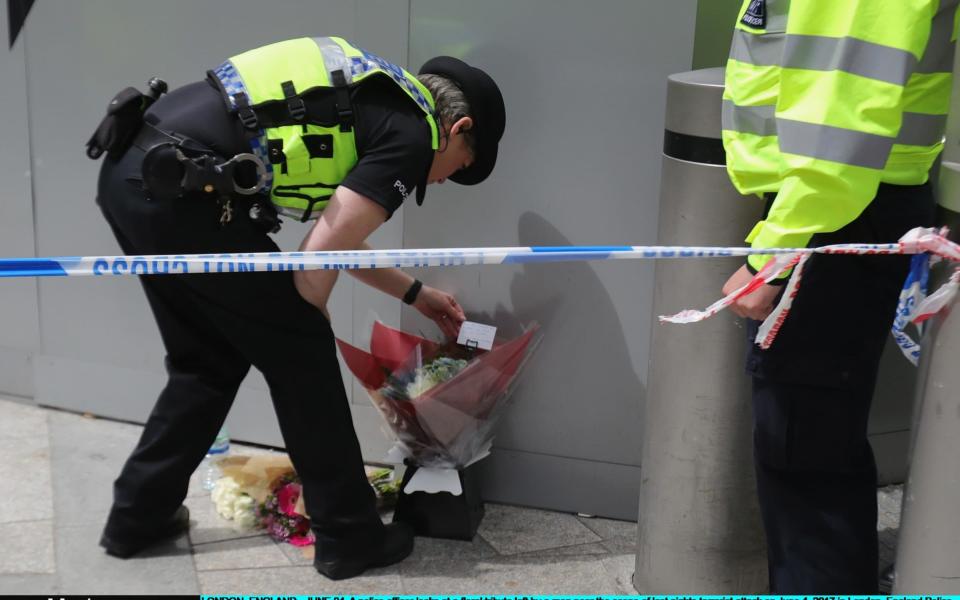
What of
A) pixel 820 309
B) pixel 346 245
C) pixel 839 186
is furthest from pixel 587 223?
pixel 839 186

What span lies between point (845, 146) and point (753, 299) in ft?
1.32

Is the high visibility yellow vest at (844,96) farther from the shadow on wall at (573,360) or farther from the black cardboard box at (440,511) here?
the black cardboard box at (440,511)

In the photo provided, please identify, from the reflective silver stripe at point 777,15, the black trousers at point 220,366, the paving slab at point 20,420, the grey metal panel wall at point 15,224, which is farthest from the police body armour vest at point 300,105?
the paving slab at point 20,420

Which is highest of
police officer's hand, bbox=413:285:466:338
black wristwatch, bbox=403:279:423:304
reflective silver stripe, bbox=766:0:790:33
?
reflective silver stripe, bbox=766:0:790:33

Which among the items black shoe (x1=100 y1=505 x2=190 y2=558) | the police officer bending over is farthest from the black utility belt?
black shoe (x1=100 y1=505 x2=190 y2=558)

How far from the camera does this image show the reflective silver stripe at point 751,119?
2553 mm

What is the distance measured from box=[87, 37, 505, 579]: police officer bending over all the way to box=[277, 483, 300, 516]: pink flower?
0.74ft

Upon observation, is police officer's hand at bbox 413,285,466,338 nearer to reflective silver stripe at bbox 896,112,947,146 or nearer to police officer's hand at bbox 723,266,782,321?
police officer's hand at bbox 723,266,782,321

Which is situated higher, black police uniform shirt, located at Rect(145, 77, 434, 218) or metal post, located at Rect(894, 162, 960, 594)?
black police uniform shirt, located at Rect(145, 77, 434, 218)

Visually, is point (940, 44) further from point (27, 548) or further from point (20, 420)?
point (20, 420)

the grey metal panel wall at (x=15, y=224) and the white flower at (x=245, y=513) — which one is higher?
the grey metal panel wall at (x=15, y=224)

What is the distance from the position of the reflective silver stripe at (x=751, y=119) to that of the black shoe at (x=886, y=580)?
1424mm

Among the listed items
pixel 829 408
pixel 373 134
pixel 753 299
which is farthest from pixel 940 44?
pixel 373 134

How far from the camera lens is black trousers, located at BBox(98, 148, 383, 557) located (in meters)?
Answer: 3.07
